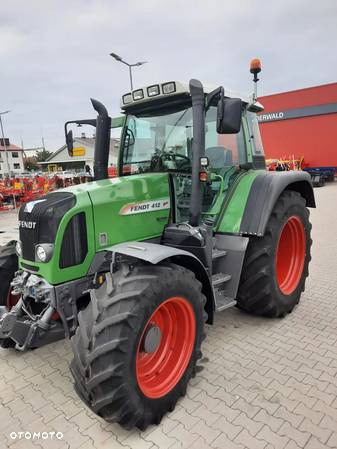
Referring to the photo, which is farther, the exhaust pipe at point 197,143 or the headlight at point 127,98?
the headlight at point 127,98

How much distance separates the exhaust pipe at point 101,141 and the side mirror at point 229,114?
1.31 m

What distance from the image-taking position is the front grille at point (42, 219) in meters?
2.62

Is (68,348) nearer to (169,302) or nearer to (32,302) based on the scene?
(32,302)

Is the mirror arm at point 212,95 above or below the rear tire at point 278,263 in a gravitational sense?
above

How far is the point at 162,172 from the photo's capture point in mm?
3408

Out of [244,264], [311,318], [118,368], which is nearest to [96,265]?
[118,368]

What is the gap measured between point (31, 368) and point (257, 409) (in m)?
2.00

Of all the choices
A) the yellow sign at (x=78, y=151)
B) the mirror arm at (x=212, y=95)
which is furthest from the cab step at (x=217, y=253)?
the yellow sign at (x=78, y=151)

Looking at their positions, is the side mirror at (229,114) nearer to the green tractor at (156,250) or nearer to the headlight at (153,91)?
the green tractor at (156,250)

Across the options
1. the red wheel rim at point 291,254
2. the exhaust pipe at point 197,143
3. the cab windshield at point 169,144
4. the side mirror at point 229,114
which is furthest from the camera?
the red wheel rim at point 291,254

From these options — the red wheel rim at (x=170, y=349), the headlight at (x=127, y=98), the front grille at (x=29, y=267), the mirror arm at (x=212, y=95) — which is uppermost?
the headlight at (x=127, y=98)

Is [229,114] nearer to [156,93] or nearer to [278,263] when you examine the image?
[156,93]

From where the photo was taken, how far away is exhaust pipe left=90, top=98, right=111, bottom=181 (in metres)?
3.51

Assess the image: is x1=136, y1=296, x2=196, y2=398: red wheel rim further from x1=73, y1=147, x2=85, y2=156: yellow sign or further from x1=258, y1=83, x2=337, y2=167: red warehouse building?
x1=258, y1=83, x2=337, y2=167: red warehouse building
